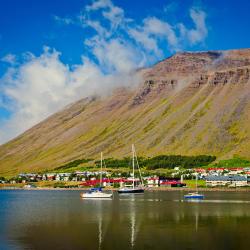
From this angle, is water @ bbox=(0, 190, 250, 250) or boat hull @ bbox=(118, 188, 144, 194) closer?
water @ bbox=(0, 190, 250, 250)

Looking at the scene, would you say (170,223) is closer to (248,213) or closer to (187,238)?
(187,238)

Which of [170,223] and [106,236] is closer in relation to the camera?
[106,236]

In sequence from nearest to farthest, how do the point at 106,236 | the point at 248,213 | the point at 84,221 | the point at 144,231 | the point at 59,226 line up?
the point at 106,236 < the point at 144,231 < the point at 59,226 < the point at 84,221 < the point at 248,213

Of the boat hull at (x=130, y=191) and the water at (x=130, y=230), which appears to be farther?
the boat hull at (x=130, y=191)

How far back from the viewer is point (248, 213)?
9144 cm

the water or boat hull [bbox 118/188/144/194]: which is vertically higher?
boat hull [bbox 118/188/144/194]

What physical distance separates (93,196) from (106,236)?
3451 inches

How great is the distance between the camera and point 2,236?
6412 centimetres

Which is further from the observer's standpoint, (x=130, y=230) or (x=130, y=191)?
(x=130, y=191)

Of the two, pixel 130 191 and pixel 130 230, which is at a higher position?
pixel 130 191

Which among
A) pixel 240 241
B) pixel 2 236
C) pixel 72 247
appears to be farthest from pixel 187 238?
pixel 2 236

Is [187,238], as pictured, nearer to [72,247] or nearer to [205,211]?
[72,247]

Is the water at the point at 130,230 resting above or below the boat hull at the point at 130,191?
below

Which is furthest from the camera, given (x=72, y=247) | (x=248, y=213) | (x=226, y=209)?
(x=226, y=209)
